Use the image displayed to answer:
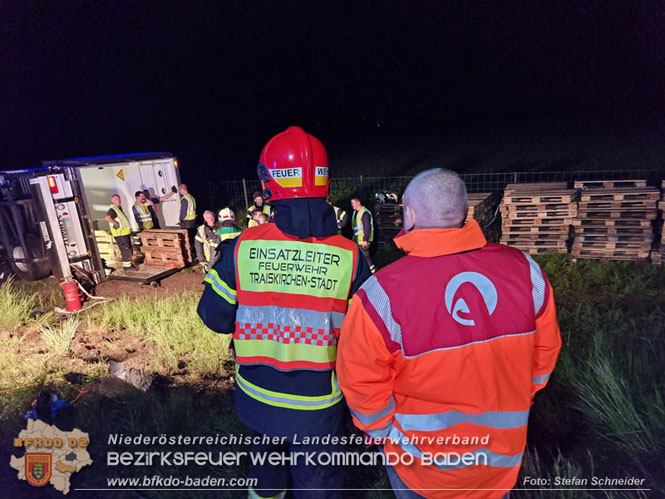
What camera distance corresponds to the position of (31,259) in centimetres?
909

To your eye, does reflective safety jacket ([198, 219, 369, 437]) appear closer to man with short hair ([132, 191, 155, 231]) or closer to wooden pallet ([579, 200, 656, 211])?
wooden pallet ([579, 200, 656, 211])

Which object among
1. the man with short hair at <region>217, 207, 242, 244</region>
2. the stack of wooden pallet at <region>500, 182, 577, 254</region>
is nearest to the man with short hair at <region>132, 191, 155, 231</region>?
the man with short hair at <region>217, 207, 242, 244</region>

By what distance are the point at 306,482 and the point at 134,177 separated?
399 inches

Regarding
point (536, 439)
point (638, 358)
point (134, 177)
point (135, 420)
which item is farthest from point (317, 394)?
point (134, 177)

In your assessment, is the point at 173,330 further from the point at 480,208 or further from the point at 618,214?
the point at 618,214

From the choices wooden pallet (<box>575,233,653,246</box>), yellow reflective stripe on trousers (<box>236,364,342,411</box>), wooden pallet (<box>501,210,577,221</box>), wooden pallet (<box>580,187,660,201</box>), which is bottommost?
wooden pallet (<box>575,233,653,246</box>)

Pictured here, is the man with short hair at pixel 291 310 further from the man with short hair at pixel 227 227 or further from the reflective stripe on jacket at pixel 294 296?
the man with short hair at pixel 227 227

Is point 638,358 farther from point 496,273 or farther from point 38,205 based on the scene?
point 38,205

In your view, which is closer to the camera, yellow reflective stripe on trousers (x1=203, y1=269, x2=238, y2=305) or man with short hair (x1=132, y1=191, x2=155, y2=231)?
yellow reflective stripe on trousers (x1=203, y1=269, x2=238, y2=305)

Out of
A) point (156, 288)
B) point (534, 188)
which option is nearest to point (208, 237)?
point (156, 288)

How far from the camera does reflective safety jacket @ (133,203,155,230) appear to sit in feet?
33.9

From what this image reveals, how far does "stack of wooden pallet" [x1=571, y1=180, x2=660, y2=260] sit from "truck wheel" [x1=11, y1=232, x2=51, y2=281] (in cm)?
1169

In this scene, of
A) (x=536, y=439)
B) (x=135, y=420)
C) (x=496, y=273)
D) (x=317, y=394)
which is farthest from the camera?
(x=135, y=420)

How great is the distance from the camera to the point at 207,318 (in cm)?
258
